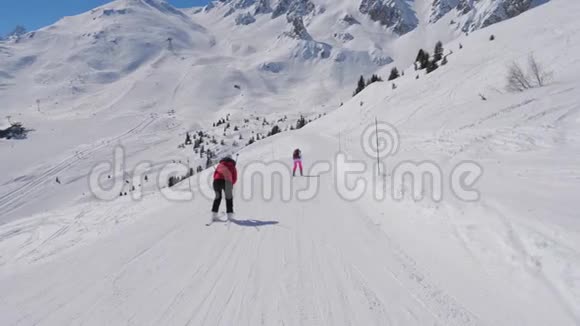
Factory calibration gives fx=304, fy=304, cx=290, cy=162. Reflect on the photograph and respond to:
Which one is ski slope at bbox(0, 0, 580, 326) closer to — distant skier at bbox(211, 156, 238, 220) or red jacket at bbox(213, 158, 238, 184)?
distant skier at bbox(211, 156, 238, 220)

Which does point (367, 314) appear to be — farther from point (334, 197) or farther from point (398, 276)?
point (334, 197)

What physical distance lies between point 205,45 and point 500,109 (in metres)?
191

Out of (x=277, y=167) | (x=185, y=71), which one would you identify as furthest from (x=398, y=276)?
(x=185, y=71)

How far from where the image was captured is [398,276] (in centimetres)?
432

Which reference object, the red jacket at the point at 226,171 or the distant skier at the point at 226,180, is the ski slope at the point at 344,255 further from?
the red jacket at the point at 226,171

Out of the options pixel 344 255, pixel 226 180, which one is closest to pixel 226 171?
pixel 226 180

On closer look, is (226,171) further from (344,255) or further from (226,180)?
(344,255)

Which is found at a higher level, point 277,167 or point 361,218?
point 277,167

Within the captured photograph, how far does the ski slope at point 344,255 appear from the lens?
3.55m

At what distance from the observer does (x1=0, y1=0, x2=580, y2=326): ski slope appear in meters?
3.55

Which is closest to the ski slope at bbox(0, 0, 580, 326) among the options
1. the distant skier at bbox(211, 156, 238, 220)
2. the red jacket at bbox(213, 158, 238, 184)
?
the distant skier at bbox(211, 156, 238, 220)

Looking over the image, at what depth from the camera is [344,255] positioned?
16.6ft

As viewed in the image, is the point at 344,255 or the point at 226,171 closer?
the point at 344,255

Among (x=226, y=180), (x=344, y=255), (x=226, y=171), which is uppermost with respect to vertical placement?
(x=226, y=171)
